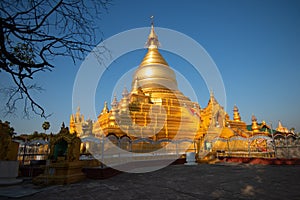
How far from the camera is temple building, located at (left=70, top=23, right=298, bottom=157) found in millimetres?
17625

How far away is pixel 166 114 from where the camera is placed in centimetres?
2369

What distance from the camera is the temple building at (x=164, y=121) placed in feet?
57.8

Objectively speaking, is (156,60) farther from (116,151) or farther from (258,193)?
(258,193)

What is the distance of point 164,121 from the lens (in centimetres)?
2292

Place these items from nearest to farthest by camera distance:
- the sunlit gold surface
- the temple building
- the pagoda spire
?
1. the temple building
2. the sunlit gold surface
3. the pagoda spire

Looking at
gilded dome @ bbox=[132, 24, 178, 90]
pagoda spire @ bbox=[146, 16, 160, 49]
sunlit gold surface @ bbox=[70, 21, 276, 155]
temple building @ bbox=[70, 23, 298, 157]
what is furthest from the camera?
pagoda spire @ bbox=[146, 16, 160, 49]

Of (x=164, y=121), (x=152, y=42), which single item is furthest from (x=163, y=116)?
(x=152, y=42)

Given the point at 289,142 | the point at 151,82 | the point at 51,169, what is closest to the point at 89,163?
the point at 51,169

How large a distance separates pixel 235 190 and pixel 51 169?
21.6ft

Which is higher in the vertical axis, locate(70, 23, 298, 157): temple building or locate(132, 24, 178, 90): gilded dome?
locate(132, 24, 178, 90): gilded dome

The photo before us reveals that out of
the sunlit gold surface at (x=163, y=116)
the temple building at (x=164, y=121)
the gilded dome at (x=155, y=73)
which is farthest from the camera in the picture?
the gilded dome at (x=155, y=73)

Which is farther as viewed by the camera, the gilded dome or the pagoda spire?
the pagoda spire

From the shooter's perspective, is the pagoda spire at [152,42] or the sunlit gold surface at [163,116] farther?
the pagoda spire at [152,42]

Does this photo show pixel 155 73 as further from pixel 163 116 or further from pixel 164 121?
pixel 164 121
